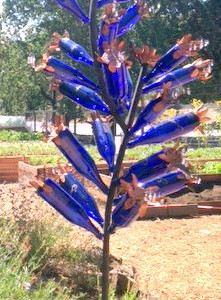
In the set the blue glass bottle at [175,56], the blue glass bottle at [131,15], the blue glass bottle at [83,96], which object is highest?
the blue glass bottle at [131,15]

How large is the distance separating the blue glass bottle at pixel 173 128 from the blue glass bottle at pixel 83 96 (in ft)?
1.03

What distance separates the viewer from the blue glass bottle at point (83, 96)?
3.18 meters

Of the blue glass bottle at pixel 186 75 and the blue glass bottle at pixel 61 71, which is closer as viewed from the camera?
the blue glass bottle at pixel 186 75

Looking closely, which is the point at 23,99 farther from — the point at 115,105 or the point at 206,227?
the point at 115,105

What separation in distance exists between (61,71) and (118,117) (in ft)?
1.30

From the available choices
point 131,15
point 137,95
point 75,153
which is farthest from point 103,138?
point 131,15

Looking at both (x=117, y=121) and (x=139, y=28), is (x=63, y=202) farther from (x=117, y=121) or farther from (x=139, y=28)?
(x=139, y=28)

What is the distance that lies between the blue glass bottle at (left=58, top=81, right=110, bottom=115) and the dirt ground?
50.3 inches

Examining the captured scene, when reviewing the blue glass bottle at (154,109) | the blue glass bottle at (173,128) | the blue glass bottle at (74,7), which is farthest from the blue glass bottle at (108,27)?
the blue glass bottle at (173,128)

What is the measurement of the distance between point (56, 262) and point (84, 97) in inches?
82.9

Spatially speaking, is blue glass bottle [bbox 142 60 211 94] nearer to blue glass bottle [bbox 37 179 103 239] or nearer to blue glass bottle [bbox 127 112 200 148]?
blue glass bottle [bbox 127 112 200 148]

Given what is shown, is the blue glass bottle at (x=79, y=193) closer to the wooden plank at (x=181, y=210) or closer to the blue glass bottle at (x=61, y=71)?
the blue glass bottle at (x=61, y=71)

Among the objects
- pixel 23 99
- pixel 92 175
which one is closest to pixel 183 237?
pixel 92 175

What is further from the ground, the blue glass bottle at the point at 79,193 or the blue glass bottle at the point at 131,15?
the blue glass bottle at the point at 131,15
